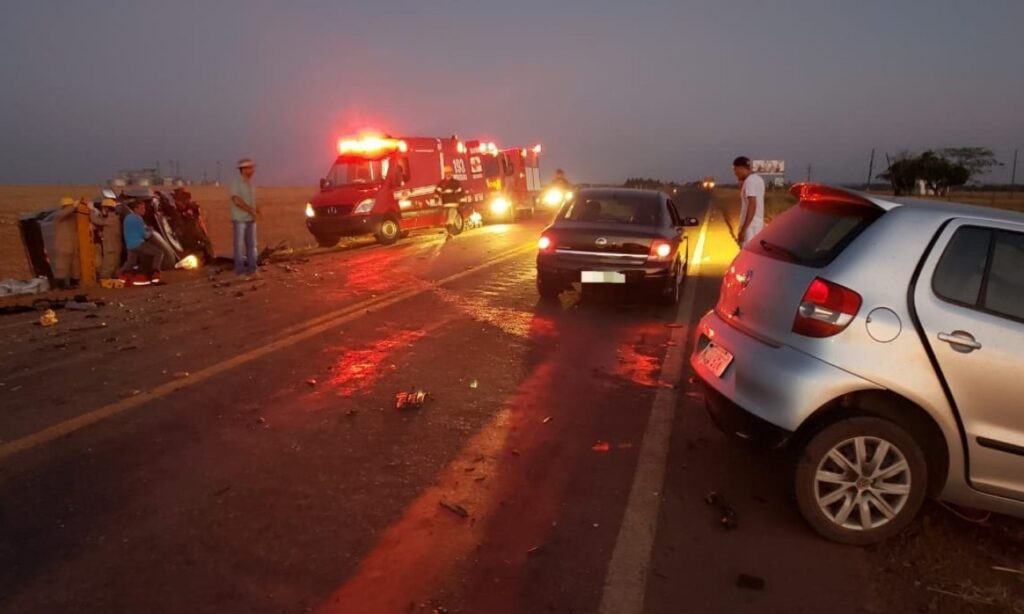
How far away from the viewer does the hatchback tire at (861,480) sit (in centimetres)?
361

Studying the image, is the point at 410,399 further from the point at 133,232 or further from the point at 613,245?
the point at 133,232

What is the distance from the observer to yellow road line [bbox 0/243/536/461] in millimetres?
4953

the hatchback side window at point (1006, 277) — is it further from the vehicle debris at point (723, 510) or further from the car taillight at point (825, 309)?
the vehicle debris at point (723, 510)

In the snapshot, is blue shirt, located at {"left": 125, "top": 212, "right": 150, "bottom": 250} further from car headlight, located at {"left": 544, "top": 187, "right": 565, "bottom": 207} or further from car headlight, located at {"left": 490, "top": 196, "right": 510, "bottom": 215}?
car headlight, located at {"left": 544, "top": 187, "right": 565, "bottom": 207}

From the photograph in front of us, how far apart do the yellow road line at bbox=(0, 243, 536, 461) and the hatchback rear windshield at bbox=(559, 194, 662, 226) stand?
2626mm

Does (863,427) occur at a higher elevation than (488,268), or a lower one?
higher

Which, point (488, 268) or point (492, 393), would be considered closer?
point (492, 393)

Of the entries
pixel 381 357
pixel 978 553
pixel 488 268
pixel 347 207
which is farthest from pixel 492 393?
pixel 347 207

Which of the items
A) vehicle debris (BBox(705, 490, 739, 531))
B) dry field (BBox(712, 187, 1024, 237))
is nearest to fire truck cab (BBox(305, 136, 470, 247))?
dry field (BBox(712, 187, 1024, 237))

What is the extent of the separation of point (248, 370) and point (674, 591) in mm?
4565

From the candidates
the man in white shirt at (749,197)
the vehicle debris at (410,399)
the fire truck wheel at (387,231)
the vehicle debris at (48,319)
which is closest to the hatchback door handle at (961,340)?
the vehicle debris at (410,399)

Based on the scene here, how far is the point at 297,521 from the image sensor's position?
383cm

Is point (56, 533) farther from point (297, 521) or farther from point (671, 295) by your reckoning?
point (671, 295)

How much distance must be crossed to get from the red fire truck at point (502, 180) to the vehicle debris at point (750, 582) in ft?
68.4
